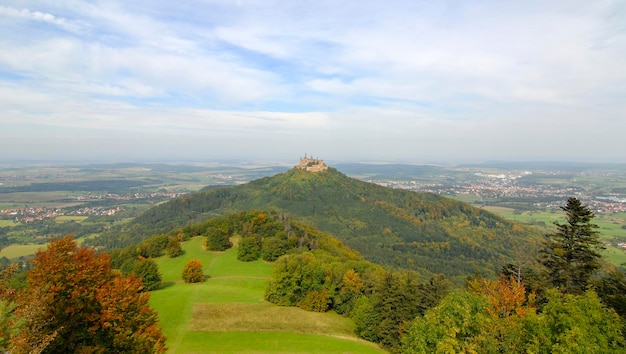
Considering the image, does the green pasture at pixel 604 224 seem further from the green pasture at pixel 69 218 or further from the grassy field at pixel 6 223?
the grassy field at pixel 6 223

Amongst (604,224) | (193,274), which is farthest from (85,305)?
(604,224)

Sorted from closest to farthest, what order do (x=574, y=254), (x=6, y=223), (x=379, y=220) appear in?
(x=574, y=254), (x=6, y=223), (x=379, y=220)

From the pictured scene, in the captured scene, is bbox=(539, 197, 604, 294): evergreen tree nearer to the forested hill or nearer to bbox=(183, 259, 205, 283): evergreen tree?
bbox=(183, 259, 205, 283): evergreen tree

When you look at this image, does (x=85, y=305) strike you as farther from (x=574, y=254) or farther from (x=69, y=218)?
(x=69, y=218)

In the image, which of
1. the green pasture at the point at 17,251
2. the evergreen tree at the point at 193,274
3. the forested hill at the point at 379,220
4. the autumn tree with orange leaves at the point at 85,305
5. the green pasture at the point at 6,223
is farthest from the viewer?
the green pasture at the point at 6,223

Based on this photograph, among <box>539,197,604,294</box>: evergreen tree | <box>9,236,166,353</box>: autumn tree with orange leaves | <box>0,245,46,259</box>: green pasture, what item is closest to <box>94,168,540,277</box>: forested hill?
<box>0,245,46,259</box>: green pasture

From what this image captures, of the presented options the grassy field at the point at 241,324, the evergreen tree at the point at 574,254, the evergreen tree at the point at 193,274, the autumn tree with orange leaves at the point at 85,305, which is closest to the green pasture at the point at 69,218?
the evergreen tree at the point at 193,274

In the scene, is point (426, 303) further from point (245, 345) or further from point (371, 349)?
point (245, 345)
